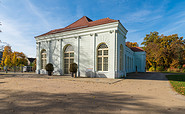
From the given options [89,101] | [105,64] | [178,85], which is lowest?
[178,85]

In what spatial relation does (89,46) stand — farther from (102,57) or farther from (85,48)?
(102,57)

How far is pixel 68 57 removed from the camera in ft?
50.5

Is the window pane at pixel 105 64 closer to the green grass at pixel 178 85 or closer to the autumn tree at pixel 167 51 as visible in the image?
the green grass at pixel 178 85

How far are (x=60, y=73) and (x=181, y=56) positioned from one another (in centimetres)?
3330

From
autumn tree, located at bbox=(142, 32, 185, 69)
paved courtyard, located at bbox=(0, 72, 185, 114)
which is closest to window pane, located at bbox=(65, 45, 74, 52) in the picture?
paved courtyard, located at bbox=(0, 72, 185, 114)

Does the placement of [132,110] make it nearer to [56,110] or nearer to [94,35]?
[56,110]

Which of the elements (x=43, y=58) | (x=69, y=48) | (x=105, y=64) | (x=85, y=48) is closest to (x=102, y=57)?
(x=105, y=64)

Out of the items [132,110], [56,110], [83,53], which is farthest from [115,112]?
[83,53]

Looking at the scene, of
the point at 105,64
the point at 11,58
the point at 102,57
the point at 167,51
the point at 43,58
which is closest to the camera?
the point at 105,64

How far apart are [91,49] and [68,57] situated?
404 centimetres

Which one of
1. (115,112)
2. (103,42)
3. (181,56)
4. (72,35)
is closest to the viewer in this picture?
(115,112)

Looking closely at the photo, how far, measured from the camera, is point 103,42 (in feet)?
41.8

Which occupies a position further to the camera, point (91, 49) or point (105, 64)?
point (91, 49)

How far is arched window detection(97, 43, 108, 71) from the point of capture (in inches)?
498
